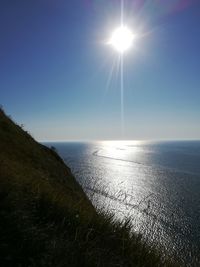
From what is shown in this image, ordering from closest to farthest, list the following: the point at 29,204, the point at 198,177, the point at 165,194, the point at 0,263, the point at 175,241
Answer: the point at 0,263 < the point at 29,204 < the point at 175,241 < the point at 165,194 < the point at 198,177

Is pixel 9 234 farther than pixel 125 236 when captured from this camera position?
No

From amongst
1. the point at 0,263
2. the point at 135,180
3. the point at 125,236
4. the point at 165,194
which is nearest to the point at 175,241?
the point at 165,194

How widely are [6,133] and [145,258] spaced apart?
1919cm

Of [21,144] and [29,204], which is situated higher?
[21,144]

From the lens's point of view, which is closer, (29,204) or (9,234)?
(9,234)

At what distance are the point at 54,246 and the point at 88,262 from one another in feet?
2.11

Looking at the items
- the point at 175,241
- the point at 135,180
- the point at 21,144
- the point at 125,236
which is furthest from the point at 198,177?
the point at 125,236

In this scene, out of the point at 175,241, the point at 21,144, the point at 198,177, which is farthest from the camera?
the point at 198,177

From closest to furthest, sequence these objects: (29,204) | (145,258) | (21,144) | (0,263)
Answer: (0,263) → (145,258) → (29,204) → (21,144)

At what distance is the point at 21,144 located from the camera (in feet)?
74.7

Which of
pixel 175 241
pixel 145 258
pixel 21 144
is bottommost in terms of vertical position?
pixel 175 241

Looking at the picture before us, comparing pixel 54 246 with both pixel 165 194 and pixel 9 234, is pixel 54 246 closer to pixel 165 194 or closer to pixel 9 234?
pixel 9 234

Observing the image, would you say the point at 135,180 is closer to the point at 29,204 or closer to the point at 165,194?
the point at 165,194

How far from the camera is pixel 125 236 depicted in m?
6.50
